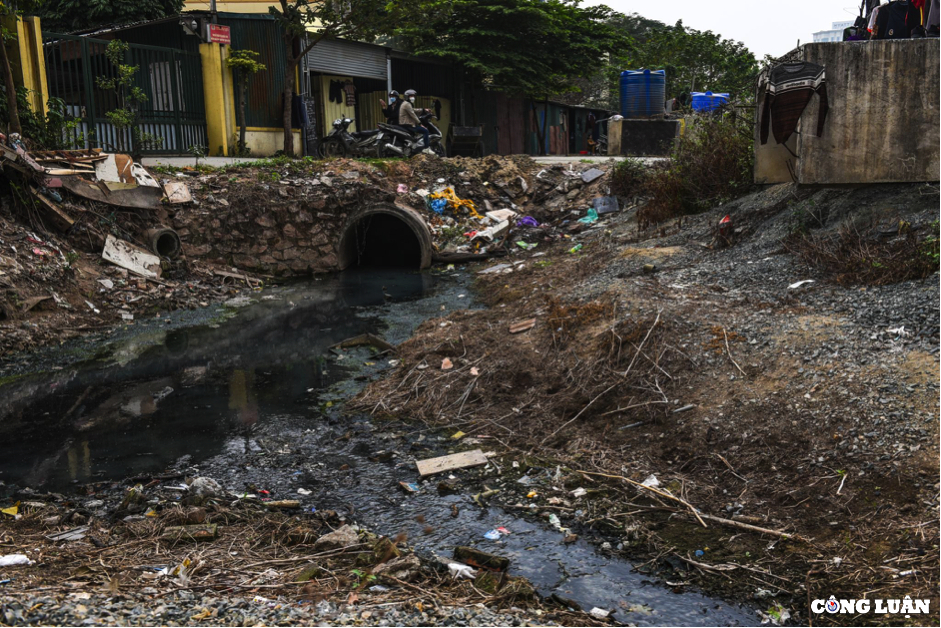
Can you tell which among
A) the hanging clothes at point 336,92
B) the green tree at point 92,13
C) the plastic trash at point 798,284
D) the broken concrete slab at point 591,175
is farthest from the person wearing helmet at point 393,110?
the plastic trash at point 798,284

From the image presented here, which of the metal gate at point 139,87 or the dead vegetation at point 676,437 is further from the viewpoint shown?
the metal gate at point 139,87

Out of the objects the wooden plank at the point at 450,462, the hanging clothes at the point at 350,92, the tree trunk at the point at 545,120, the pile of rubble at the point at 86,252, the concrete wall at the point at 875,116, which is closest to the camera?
the wooden plank at the point at 450,462

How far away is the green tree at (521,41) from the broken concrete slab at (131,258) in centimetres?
1109

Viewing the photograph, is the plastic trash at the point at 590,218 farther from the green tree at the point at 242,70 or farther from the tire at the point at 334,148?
the green tree at the point at 242,70

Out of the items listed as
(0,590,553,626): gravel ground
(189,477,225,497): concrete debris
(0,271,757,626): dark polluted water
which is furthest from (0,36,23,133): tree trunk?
(0,590,553,626): gravel ground

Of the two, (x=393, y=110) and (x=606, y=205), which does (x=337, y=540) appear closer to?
(x=606, y=205)

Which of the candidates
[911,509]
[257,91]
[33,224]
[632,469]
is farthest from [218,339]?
[257,91]

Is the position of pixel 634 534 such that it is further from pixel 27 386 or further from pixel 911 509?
pixel 27 386

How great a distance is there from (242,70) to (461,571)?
1445cm

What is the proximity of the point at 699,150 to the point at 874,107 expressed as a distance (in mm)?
3815

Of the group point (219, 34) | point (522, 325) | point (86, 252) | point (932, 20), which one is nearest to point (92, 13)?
point (219, 34)

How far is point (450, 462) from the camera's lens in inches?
195

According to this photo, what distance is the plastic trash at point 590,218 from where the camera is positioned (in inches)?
520

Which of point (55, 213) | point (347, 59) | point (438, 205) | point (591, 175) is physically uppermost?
point (347, 59)
